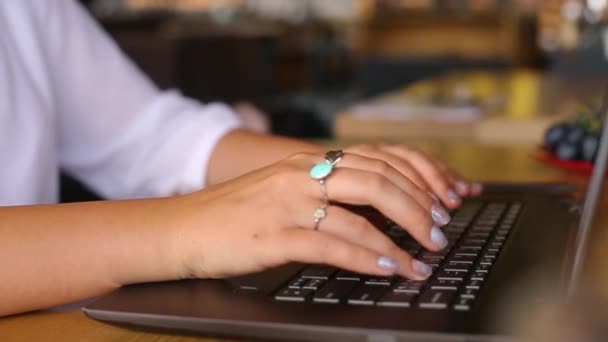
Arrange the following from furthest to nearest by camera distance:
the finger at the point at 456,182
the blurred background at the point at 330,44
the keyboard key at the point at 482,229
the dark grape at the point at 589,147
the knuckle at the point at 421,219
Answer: the blurred background at the point at 330,44
the dark grape at the point at 589,147
the finger at the point at 456,182
the keyboard key at the point at 482,229
the knuckle at the point at 421,219

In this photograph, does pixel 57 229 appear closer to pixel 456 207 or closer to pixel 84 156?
pixel 456 207

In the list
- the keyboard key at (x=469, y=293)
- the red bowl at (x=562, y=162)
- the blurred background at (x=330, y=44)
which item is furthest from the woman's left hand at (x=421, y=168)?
the blurred background at (x=330, y=44)

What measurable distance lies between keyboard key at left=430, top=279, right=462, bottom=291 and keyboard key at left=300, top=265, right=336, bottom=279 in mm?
66

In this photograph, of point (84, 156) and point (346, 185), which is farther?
point (84, 156)

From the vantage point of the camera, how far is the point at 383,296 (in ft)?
1.66

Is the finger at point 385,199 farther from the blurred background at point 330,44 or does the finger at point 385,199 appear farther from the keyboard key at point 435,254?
the blurred background at point 330,44

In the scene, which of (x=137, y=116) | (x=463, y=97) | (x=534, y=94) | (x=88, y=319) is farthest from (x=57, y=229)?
(x=534, y=94)

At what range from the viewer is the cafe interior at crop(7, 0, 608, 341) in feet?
3.62

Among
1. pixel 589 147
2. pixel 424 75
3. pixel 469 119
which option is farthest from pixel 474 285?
pixel 424 75

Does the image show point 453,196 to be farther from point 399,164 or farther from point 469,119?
point 469,119

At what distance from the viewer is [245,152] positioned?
36.6 inches

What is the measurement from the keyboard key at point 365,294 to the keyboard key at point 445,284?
0.03 meters

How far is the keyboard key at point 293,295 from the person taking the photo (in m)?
0.51

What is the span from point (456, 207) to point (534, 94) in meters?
1.45
